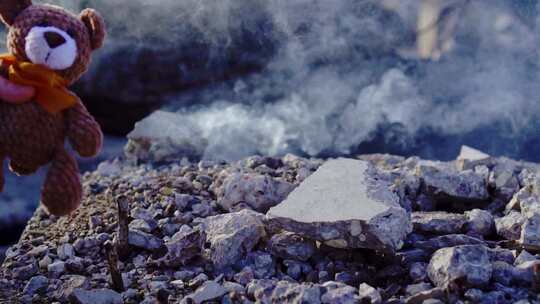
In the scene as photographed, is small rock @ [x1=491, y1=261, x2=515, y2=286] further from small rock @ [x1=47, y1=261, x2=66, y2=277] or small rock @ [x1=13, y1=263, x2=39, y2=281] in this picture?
small rock @ [x1=13, y1=263, x2=39, y2=281]

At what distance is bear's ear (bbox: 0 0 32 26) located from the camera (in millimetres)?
1817

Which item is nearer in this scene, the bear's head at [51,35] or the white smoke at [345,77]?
the bear's head at [51,35]

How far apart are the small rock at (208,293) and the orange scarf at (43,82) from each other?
71 cm

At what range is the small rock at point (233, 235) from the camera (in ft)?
7.79

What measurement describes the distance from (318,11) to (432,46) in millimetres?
866

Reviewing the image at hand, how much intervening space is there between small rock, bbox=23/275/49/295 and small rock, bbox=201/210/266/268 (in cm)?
59

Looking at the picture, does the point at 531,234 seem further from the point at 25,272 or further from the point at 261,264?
the point at 25,272

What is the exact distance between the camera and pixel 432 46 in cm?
462

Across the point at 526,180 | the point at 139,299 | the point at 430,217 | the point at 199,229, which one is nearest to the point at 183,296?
the point at 139,299

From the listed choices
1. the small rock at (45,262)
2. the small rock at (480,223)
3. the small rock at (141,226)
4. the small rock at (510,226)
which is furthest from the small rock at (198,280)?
the small rock at (510,226)

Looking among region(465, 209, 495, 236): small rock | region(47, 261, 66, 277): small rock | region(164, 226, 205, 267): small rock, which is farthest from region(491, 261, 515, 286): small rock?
region(47, 261, 66, 277): small rock

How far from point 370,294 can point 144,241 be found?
916 millimetres

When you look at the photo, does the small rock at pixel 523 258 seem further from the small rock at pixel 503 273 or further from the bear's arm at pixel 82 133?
the bear's arm at pixel 82 133

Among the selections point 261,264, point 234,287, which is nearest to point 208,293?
point 234,287
